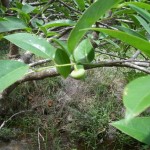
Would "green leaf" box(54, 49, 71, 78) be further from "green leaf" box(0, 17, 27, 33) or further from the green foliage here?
"green leaf" box(0, 17, 27, 33)

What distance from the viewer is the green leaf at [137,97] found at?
184mm

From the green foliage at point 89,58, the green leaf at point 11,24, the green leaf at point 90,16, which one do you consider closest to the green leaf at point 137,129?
the green foliage at point 89,58

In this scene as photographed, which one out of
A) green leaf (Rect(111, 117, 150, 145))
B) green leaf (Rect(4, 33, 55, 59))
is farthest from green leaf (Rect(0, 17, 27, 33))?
green leaf (Rect(111, 117, 150, 145))

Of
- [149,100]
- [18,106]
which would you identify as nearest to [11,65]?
[149,100]

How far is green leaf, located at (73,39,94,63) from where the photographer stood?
392 millimetres

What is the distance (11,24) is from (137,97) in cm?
47

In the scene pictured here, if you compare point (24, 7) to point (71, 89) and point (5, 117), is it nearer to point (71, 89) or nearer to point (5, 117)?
point (5, 117)

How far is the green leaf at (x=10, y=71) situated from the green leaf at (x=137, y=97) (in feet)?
0.46

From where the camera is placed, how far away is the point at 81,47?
42 cm

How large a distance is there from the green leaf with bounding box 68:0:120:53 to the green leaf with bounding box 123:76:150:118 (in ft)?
0.36

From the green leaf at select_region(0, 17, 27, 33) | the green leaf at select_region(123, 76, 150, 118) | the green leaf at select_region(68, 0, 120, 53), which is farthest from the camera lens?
the green leaf at select_region(0, 17, 27, 33)

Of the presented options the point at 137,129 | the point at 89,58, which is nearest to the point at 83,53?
the point at 89,58

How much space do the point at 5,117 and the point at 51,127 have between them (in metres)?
0.43

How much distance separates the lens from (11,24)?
2.01 ft
